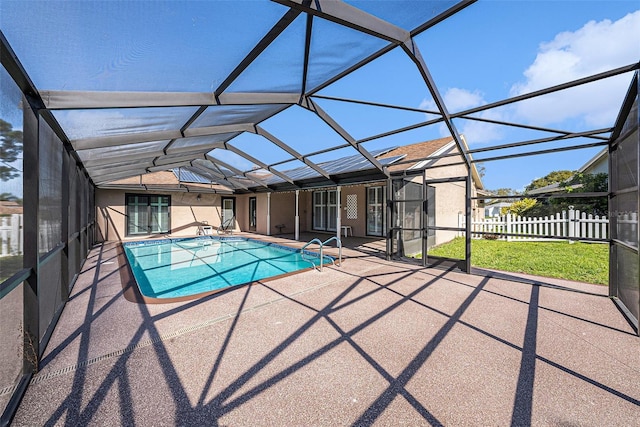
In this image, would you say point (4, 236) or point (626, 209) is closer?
point (4, 236)

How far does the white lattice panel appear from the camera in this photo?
12711 mm

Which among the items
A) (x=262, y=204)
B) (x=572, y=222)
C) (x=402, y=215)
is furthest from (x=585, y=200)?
(x=262, y=204)

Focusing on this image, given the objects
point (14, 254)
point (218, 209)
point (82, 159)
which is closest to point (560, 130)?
point (14, 254)


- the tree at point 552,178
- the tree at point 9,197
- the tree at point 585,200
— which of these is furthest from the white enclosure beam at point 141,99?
the tree at point 552,178

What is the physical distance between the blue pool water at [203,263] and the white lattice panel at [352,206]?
4.04 meters

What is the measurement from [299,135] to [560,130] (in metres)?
5.99

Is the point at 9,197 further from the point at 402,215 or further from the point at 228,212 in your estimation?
the point at 228,212

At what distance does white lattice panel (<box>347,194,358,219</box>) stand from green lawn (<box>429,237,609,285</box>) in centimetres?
421

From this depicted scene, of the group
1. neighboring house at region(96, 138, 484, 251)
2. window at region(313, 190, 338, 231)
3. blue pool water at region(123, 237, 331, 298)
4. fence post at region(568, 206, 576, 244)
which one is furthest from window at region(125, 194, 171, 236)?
fence post at region(568, 206, 576, 244)

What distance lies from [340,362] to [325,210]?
Result: 12275 millimetres

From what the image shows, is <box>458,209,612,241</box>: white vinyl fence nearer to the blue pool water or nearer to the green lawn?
the green lawn

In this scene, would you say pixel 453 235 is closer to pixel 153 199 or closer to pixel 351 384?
pixel 351 384

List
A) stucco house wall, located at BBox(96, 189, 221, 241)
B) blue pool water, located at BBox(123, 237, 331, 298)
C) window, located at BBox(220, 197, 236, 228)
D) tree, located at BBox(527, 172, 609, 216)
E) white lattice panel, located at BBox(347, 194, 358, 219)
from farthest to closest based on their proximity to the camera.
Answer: window, located at BBox(220, 197, 236, 228) < white lattice panel, located at BBox(347, 194, 358, 219) < stucco house wall, located at BBox(96, 189, 221, 241) < tree, located at BBox(527, 172, 609, 216) < blue pool water, located at BBox(123, 237, 331, 298)

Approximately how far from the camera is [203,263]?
8719mm
